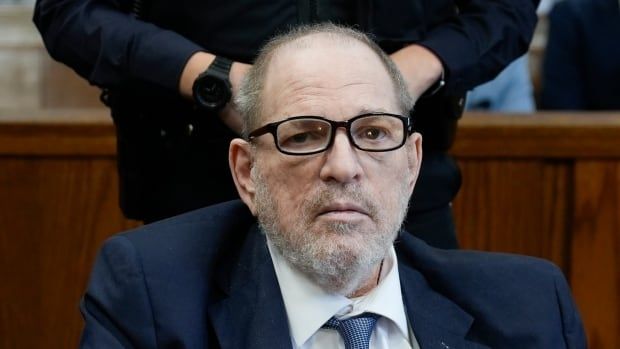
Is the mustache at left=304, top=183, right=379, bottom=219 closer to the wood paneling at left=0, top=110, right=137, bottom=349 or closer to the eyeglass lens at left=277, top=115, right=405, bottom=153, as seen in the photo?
the eyeglass lens at left=277, top=115, right=405, bottom=153

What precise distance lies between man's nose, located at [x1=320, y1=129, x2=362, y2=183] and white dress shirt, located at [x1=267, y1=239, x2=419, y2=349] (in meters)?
0.22

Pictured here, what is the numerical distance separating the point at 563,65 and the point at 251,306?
9.18 feet

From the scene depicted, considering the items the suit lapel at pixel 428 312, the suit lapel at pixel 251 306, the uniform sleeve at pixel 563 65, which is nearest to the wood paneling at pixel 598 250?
the suit lapel at pixel 428 312

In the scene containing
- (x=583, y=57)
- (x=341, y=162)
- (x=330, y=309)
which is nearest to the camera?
(x=341, y=162)

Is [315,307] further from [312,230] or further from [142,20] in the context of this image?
[142,20]

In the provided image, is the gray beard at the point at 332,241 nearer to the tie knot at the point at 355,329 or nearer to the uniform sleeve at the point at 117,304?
the tie knot at the point at 355,329

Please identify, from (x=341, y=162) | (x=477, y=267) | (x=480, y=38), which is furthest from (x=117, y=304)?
(x=480, y=38)

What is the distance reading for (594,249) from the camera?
9.74 feet

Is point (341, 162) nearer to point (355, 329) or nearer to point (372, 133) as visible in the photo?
point (372, 133)

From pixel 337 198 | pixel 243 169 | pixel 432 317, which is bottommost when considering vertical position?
pixel 432 317

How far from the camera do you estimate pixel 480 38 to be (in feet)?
7.55

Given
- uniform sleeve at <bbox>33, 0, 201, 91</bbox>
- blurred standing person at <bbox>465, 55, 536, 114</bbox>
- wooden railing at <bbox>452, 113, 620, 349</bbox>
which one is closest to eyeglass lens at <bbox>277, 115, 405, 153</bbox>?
uniform sleeve at <bbox>33, 0, 201, 91</bbox>

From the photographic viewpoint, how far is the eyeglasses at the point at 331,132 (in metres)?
1.80

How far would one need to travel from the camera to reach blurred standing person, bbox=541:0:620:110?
429cm
